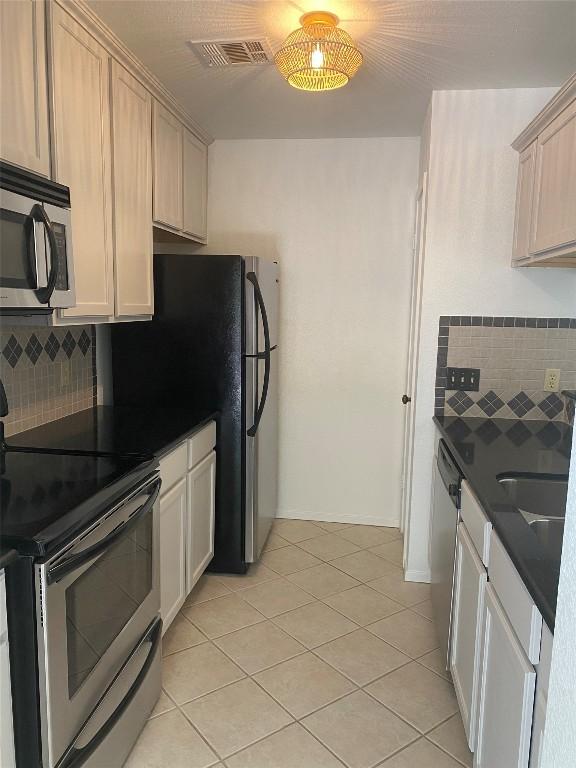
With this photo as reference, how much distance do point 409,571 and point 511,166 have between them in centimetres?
212

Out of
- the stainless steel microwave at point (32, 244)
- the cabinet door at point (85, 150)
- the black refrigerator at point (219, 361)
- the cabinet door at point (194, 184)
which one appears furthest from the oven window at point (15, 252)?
the cabinet door at point (194, 184)

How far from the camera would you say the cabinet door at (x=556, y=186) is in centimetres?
199

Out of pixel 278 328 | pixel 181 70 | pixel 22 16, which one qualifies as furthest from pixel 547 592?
pixel 278 328

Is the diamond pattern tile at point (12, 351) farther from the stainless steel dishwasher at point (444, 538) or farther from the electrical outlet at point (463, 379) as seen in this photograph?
the electrical outlet at point (463, 379)

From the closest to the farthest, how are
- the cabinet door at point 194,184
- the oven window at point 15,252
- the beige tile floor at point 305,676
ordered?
the oven window at point 15,252
the beige tile floor at point 305,676
the cabinet door at point 194,184

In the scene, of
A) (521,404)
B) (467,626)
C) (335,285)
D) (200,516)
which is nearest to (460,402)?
(521,404)

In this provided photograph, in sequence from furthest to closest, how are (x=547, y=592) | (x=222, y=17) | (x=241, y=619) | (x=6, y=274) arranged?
1. (x=241, y=619)
2. (x=222, y=17)
3. (x=6, y=274)
4. (x=547, y=592)

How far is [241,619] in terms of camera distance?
2674mm

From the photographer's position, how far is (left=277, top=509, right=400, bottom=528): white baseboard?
150 inches

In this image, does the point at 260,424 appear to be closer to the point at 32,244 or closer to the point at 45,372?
the point at 45,372

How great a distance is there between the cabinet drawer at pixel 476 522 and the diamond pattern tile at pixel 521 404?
1.00 metres

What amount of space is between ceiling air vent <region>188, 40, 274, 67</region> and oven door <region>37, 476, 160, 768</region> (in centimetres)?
168

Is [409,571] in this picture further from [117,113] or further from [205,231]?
[117,113]

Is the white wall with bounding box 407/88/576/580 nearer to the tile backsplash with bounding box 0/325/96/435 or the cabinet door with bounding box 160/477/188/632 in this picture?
the cabinet door with bounding box 160/477/188/632
